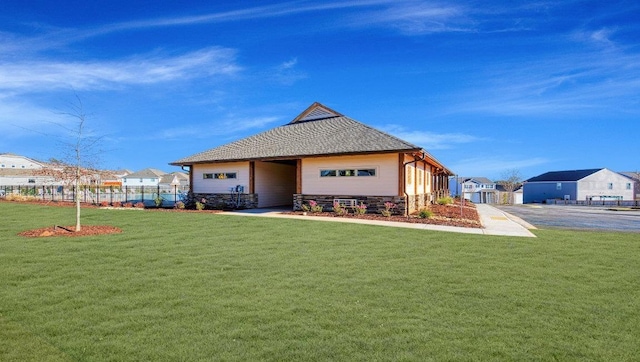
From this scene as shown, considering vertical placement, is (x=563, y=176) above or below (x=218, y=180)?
above

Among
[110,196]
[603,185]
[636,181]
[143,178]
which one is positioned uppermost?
[143,178]

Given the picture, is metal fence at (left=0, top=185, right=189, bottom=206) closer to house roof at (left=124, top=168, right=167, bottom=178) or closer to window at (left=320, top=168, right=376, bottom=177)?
window at (left=320, top=168, right=376, bottom=177)

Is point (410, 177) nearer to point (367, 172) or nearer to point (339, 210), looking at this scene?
point (367, 172)

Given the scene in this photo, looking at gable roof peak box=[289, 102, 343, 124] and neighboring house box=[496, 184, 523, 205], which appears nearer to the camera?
gable roof peak box=[289, 102, 343, 124]

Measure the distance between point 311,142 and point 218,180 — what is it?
21.9 feet

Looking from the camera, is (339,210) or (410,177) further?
(410,177)

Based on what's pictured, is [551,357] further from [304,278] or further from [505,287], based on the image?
[304,278]

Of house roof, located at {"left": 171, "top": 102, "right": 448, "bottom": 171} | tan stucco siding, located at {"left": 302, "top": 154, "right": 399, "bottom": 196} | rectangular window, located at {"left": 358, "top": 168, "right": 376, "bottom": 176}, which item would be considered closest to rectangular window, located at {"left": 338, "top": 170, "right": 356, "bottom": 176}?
tan stucco siding, located at {"left": 302, "top": 154, "right": 399, "bottom": 196}

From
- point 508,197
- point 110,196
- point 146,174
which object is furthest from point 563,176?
point 146,174

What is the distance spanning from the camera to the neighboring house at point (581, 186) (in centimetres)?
4866

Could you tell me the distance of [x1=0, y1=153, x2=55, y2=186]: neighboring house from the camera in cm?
5450

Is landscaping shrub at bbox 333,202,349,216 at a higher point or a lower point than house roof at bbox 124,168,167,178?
lower

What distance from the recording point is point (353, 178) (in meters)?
17.1

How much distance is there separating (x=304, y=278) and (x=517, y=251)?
5409mm
